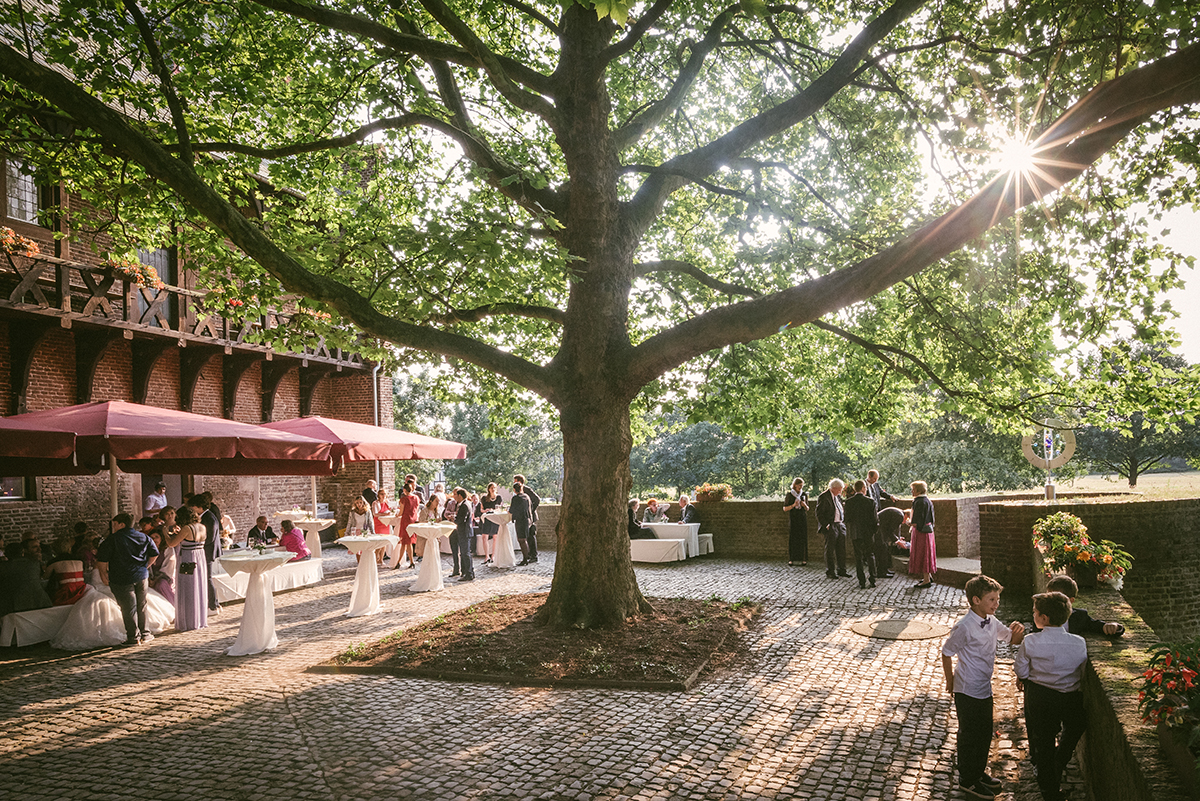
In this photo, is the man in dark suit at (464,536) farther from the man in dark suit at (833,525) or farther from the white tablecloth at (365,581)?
the man in dark suit at (833,525)

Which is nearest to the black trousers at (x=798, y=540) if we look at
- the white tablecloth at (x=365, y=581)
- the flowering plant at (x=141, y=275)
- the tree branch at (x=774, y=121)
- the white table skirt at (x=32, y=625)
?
the tree branch at (x=774, y=121)

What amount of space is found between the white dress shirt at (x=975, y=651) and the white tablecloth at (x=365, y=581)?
9189mm

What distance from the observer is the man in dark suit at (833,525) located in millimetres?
14414

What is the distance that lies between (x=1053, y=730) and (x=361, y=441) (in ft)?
39.6

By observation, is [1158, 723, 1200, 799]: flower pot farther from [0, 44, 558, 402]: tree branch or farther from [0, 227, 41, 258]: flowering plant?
[0, 227, 41, 258]: flowering plant

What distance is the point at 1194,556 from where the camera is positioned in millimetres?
11148

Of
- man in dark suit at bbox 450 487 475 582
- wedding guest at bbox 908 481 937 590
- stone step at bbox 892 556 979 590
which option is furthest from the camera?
man in dark suit at bbox 450 487 475 582

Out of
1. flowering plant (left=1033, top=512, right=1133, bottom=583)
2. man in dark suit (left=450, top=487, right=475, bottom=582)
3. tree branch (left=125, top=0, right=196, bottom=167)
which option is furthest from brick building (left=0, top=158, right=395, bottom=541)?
flowering plant (left=1033, top=512, right=1133, bottom=583)

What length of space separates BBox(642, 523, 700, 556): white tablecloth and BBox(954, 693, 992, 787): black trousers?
13.1 meters

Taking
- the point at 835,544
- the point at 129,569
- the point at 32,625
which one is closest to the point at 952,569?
the point at 835,544

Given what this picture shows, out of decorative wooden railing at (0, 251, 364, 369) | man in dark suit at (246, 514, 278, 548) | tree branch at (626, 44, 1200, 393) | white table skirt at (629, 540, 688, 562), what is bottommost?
white table skirt at (629, 540, 688, 562)

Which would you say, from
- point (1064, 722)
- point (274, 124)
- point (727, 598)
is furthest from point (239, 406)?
point (1064, 722)

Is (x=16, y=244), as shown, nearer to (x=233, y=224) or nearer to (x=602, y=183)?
(x=233, y=224)

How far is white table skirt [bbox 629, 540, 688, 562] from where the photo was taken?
57.8 ft
